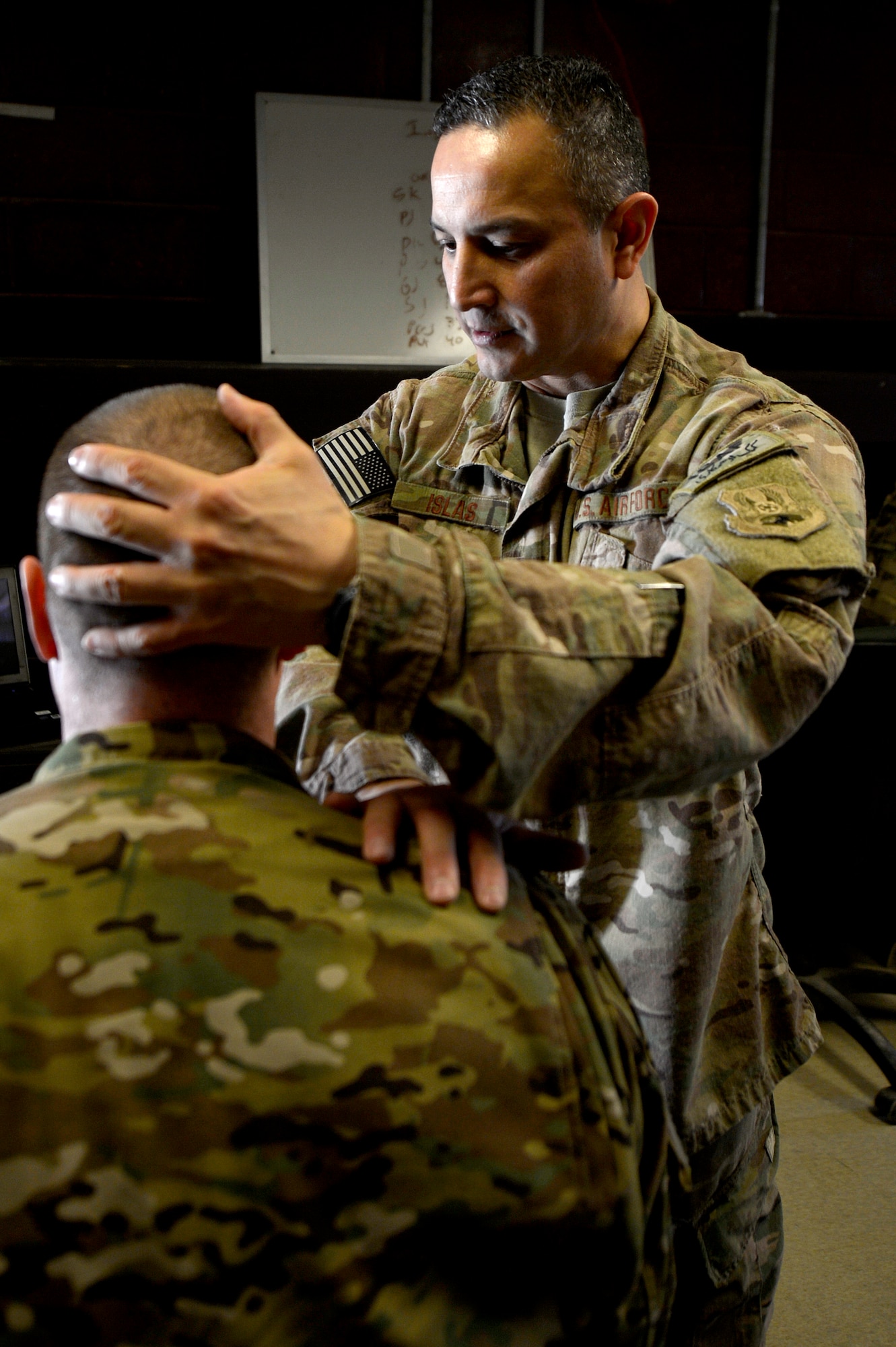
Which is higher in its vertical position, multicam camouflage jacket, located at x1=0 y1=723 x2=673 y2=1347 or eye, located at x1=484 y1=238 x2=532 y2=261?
eye, located at x1=484 y1=238 x2=532 y2=261

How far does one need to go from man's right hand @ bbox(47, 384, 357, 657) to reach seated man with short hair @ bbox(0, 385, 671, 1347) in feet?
0.15

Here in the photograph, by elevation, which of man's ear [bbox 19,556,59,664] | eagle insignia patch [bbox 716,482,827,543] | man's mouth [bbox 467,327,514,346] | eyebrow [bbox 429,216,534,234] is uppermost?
eyebrow [bbox 429,216,534,234]

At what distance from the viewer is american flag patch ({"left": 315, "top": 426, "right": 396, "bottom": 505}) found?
137cm

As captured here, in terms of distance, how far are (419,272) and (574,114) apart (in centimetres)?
154

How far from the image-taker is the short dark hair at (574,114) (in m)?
1.14

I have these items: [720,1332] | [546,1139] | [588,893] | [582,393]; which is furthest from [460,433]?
[720,1332]

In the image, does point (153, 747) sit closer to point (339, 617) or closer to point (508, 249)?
point (339, 617)

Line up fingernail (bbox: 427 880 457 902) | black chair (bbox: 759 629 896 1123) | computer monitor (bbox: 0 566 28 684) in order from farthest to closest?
black chair (bbox: 759 629 896 1123)
computer monitor (bbox: 0 566 28 684)
fingernail (bbox: 427 880 457 902)

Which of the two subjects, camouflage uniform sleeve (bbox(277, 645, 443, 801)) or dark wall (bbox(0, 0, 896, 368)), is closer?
camouflage uniform sleeve (bbox(277, 645, 443, 801))

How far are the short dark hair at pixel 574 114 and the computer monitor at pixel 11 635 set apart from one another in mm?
1527

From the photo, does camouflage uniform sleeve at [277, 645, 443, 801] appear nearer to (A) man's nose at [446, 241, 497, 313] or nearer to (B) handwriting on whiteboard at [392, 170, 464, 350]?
(A) man's nose at [446, 241, 497, 313]

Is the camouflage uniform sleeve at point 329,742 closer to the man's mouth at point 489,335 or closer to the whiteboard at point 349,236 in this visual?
the man's mouth at point 489,335

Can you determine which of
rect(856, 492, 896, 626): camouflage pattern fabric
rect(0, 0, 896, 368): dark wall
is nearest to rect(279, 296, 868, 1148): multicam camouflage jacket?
rect(0, 0, 896, 368): dark wall

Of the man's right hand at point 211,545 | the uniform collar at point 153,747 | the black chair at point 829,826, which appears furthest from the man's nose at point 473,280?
the black chair at point 829,826
